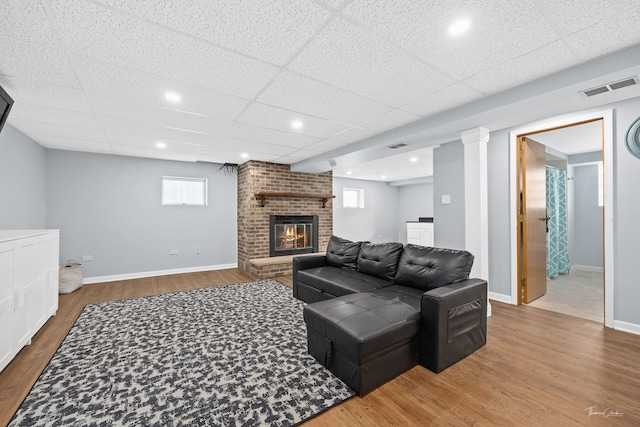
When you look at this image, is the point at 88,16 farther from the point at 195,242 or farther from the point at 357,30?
the point at 195,242

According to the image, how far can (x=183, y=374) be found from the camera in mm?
2047

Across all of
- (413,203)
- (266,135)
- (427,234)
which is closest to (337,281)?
(266,135)

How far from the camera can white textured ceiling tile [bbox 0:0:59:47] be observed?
4.85 ft

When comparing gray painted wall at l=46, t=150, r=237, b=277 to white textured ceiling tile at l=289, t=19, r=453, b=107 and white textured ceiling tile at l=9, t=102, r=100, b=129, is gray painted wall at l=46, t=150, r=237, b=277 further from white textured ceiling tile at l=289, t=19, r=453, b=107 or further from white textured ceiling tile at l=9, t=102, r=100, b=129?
white textured ceiling tile at l=289, t=19, r=453, b=107

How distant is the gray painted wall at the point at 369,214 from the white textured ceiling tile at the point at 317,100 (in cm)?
537

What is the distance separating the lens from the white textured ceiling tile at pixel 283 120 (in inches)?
118

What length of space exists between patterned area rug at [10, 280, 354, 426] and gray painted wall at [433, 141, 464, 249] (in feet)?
7.88

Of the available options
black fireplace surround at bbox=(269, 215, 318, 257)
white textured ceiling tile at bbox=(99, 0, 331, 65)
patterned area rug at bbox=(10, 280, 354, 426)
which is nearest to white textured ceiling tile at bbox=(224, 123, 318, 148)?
white textured ceiling tile at bbox=(99, 0, 331, 65)

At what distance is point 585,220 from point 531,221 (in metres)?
3.53

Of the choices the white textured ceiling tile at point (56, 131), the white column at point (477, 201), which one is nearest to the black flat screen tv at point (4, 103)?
the white textured ceiling tile at point (56, 131)

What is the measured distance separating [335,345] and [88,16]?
8.38 ft

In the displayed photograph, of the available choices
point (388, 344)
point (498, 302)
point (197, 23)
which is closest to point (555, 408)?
point (388, 344)

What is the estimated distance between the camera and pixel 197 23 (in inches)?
63.9

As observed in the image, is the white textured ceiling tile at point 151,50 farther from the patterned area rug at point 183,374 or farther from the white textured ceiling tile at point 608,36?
the patterned area rug at point 183,374
